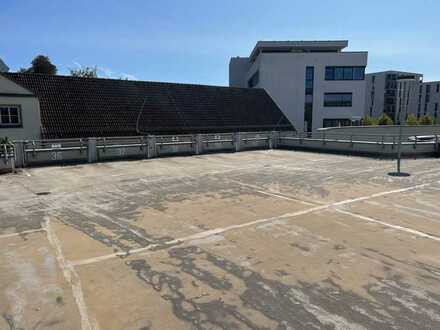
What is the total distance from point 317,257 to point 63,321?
12.1ft

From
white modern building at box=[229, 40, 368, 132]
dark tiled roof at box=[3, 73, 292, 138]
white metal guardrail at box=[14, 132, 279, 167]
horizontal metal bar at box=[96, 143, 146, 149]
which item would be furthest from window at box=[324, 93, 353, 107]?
horizontal metal bar at box=[96, 143, 146, 149]

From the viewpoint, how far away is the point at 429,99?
306ft

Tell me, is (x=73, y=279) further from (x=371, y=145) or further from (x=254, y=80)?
(x=254, y=80)

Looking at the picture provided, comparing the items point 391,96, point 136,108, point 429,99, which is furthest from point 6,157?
point 429,99

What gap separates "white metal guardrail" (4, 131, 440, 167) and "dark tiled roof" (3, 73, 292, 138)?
584 centimetres

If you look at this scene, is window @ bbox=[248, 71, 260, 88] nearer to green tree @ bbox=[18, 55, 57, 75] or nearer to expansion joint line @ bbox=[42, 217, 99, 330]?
green tree @ bbox=[18, 55, 57, 75]

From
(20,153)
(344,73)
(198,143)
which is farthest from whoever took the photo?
(344,73)

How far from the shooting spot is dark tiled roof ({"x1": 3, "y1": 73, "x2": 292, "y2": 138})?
24172 mm

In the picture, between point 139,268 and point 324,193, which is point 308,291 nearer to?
point 139,268

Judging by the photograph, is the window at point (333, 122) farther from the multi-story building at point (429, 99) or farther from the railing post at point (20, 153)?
the multi-story building at point (429, 99)

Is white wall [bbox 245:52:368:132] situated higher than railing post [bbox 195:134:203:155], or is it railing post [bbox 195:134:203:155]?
white wall [bbox 245:52:368:132]

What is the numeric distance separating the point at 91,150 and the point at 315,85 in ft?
115

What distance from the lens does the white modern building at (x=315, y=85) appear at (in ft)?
142

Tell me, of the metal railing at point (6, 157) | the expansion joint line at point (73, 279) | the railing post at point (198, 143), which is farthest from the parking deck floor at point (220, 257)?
the railing post at point (198, 143)
